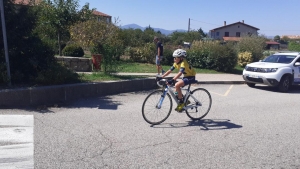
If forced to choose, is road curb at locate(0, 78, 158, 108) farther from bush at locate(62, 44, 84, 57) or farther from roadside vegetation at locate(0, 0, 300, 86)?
bush at locate(62, 44, 84, 57)

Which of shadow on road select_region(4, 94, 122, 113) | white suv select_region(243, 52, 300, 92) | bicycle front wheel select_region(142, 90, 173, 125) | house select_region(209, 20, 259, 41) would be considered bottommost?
shadow on road select_region(4, 94, 122, 113)

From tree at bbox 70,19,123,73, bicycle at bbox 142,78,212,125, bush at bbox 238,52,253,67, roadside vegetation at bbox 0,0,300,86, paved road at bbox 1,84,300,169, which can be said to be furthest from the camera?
bush at bbox 238,52,253,67

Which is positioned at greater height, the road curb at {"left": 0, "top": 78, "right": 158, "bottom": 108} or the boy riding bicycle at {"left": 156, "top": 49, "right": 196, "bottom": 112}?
the boy riding bicycle at {"left": 156, "top": 49, "right": 196, "bottom": 112}

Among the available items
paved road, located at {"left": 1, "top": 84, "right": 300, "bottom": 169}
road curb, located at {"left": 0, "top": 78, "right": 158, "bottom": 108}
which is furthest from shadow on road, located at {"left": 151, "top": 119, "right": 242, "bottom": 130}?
road curb, located at {"left": 0, "top": 78, "right": 158, "bottom": 108}

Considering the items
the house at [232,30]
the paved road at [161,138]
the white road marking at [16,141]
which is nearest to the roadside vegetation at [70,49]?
the paved road at [161,138]

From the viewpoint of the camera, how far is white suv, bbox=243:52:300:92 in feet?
41.4

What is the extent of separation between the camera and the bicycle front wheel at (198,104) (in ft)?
24.5

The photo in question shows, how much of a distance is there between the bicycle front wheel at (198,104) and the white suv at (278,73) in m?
5.84

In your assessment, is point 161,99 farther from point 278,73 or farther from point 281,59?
point 281,59

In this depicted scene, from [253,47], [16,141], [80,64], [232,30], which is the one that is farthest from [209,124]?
[232,30]

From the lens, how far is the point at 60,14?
16.8 m

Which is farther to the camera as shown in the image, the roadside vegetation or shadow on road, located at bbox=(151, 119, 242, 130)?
the roadside vegetation

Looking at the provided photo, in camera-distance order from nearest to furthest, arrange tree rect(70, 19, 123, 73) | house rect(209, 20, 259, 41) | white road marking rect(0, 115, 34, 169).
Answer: white road marking rect(0, 115, 34, 169) < tree rect(70, 19, 123, 73) < house rect(209, 20, 259, 41)

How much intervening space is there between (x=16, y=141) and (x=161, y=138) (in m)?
2.57
